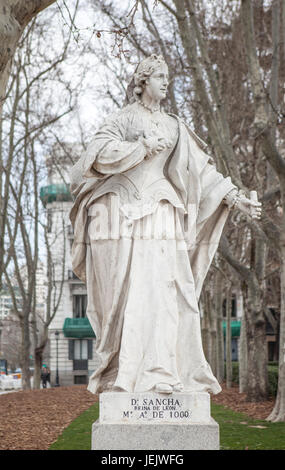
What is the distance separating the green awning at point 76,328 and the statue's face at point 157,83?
47960 millimetres

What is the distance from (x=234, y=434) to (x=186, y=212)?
A: 5924mm

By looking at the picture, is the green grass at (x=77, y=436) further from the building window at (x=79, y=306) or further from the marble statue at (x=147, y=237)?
the building window at (x=79, y=306)

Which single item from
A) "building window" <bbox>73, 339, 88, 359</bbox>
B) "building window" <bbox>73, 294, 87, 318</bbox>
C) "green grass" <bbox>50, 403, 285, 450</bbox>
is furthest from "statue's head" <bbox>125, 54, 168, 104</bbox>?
"building window" <bbox>73, 294, 87, 318</bbox>

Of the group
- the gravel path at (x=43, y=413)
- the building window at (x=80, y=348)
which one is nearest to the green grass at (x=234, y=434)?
the gravel path at (x=43, y=413)

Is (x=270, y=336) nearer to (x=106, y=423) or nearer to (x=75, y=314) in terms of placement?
(x=75, y=314)

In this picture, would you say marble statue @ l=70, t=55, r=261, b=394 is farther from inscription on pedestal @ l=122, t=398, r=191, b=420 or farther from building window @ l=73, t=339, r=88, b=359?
building window @ l=73, t=339, r=88, b=359

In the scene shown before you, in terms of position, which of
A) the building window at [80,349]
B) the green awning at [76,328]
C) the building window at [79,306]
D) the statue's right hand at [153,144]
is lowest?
the building window at [80,349]

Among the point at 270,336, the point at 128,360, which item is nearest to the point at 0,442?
the point at 128,360

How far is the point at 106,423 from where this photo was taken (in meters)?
5.38

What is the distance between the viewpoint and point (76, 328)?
5356 cm

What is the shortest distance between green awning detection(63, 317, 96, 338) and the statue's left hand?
157 feet

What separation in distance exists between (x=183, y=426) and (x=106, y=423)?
59 cm

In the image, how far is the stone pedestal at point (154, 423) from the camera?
532cm

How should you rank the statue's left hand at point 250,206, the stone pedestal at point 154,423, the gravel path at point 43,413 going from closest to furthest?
the stone pedestal at point 154,423 → the statue's left hand at point 250,206 → the gravel path at point 43,413
